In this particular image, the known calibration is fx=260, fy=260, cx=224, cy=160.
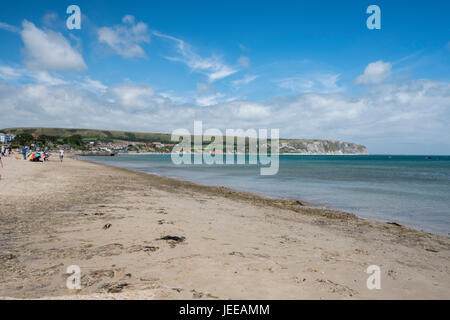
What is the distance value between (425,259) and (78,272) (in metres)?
8.11

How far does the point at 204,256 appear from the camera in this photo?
5684mm

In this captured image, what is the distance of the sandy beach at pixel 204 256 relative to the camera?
4.21m

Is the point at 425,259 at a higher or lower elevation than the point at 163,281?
lower

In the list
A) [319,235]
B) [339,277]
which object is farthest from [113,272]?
[319,235]

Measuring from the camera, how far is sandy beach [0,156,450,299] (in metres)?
4.21

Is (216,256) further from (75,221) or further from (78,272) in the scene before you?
(75,221)

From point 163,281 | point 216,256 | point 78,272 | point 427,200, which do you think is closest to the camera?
point 163,281
